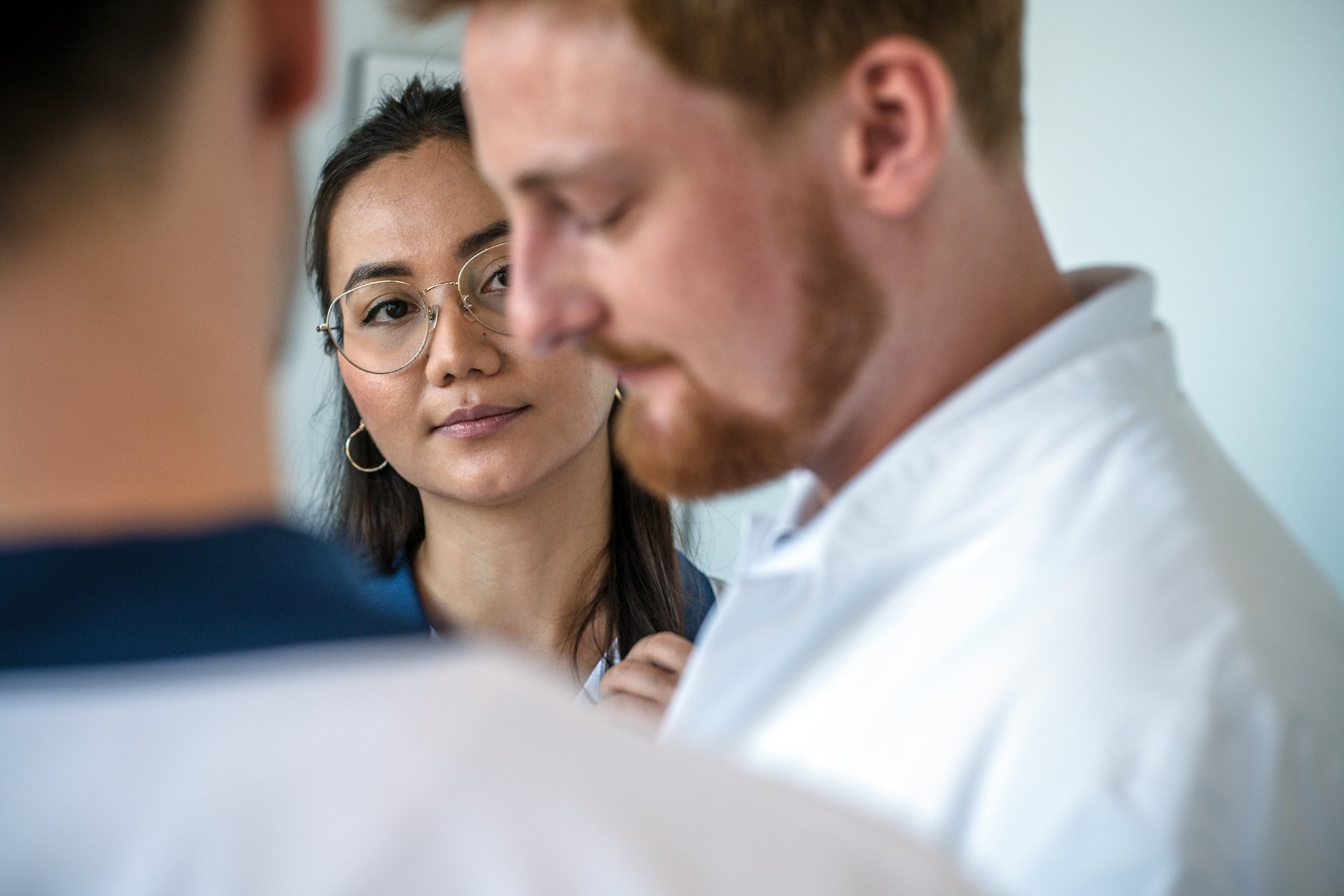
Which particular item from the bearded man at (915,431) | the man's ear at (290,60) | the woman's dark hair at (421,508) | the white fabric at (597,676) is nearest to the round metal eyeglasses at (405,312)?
the woman's dark hair at (421,508)

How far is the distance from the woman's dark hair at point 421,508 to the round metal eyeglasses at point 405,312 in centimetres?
12

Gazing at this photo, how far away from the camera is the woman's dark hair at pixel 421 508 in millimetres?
1593

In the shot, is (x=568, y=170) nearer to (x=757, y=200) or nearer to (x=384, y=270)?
(x=757, y=200)

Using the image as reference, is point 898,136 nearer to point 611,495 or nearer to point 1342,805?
point 1342,805

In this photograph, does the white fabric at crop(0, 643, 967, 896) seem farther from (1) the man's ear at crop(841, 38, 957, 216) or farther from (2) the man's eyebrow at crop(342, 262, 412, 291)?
(2) the man's eyebrow at crop(342, 262, 412, 291)

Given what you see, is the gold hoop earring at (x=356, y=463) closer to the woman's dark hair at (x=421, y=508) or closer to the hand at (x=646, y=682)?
the woman's dark hair at (x=421, y=508)

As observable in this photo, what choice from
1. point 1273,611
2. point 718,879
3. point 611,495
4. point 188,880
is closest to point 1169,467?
point 1273,611

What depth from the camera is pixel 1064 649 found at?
71 cm

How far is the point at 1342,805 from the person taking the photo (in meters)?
0.70

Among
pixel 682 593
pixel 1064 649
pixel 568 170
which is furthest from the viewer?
pixel 682 593

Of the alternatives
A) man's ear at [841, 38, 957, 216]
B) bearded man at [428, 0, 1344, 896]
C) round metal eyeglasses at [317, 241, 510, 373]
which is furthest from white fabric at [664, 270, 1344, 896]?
round metal eyeglasses at [317, 241, 510, 373]

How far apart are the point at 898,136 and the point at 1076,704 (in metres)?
0.39

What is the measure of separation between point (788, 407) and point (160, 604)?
1.88 feet

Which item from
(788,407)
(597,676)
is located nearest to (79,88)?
(788,407)
